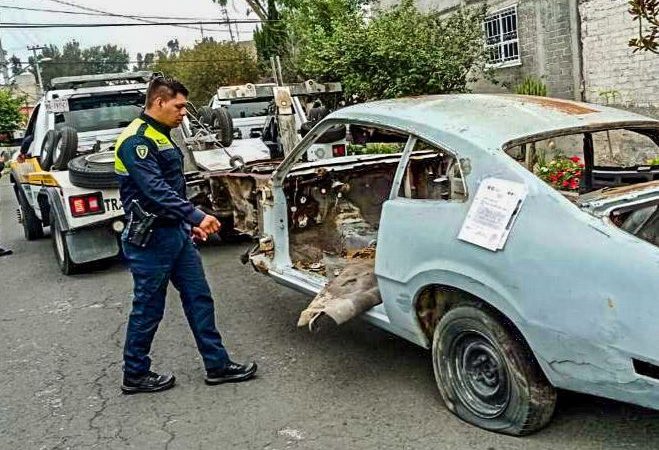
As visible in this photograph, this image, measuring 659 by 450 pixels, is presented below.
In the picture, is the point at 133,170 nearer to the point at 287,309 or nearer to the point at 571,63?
the point at 287,309

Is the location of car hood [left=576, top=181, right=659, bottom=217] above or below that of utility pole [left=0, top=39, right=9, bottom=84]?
below

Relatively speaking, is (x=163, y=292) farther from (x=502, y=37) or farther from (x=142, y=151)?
(x=502, y=37)

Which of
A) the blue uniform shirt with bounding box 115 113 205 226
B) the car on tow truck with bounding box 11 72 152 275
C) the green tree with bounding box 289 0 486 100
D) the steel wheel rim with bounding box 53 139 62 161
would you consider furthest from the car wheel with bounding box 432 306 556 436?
the green tree with bounding box 289 0 486 100

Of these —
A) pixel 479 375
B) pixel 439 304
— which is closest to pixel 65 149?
pixel 439 304

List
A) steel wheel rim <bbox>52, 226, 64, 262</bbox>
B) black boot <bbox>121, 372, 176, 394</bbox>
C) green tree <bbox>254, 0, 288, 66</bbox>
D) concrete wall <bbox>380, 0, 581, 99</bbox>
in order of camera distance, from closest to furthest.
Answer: black boot <bbox>121, 372, 176, 394</bbox>
steel wheel rim <bbox>52, 226, 64, 262</bbox>
concrete wall <bbox>380, 0, 581, 99</bbox>
green tree <bbox>254, 0, 288, 66</bbox>

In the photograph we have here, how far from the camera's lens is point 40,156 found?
28.7ft

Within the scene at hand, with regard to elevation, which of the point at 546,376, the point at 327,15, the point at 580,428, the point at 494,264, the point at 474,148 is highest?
the point at 327,15

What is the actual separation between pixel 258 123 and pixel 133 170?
1092 centimetres

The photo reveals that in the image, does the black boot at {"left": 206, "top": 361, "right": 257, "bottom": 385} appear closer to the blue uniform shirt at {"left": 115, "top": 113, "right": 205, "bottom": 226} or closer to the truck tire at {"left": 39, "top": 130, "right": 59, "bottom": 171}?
the blue uniform shirt at {"left": 115, "top": 113, "right": 205, "bottom": 226}

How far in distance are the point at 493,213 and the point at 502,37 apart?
1263 centimetres

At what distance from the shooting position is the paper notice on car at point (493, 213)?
312 cm

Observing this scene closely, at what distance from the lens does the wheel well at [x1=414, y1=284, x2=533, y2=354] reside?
11.0 ft

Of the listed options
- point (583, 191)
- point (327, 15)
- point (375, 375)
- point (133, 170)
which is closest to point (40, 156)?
point (133, 170)

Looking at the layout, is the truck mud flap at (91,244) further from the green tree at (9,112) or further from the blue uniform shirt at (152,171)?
the green tree at (9,112)
